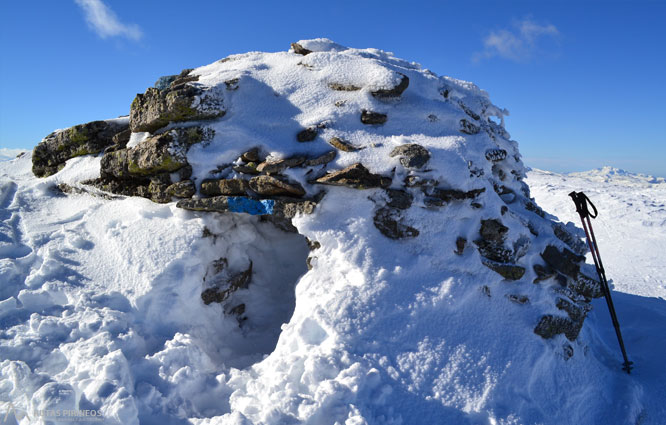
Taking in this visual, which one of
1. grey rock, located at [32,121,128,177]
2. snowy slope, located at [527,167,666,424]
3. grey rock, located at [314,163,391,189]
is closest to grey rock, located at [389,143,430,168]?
grey rock, located at [314,163,391,189]

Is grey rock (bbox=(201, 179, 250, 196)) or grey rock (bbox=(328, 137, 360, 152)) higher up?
grey rock (bbox=(328, 137, 360, 152))

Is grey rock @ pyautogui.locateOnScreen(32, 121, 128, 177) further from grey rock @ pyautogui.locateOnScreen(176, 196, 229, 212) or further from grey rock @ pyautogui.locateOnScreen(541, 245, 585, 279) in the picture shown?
grey rock @ pyautogui.locateOnScreen(541, 245, 585, 279)

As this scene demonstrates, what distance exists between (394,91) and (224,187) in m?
3.99

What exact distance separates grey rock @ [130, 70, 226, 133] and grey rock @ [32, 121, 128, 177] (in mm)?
2303

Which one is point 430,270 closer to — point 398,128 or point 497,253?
point 497,253

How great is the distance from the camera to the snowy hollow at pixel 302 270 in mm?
4379

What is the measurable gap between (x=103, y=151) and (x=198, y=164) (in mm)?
3594

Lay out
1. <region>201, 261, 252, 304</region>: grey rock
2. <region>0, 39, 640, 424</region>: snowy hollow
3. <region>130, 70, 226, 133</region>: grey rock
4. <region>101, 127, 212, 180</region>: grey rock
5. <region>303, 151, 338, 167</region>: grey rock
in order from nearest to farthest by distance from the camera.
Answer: <region>0, 39, 640, 424</region>: snowy hollow → <region>201, 261, 252, 304</region>: grey rock → <region>303, 151, 338, 167</region>: grey rock → <region>101, 127, 212, 180</region>: grey rock → <region>130, 70, 226, 133</region>: grey rock

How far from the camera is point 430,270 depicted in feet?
18.0

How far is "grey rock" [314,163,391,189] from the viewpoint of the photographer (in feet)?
19.0

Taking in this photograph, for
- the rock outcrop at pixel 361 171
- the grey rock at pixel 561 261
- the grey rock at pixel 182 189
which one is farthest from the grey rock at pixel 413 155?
the grey rock at pixel 182 189

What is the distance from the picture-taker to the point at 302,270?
7.30 metres

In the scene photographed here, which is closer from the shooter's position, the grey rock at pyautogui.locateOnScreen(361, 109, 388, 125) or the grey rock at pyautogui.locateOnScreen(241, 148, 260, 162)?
the grey rock at pyautogui.locateOnScreen(241, 148, 260, 162)

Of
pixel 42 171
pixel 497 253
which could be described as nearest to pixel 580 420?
pixel 497 253
